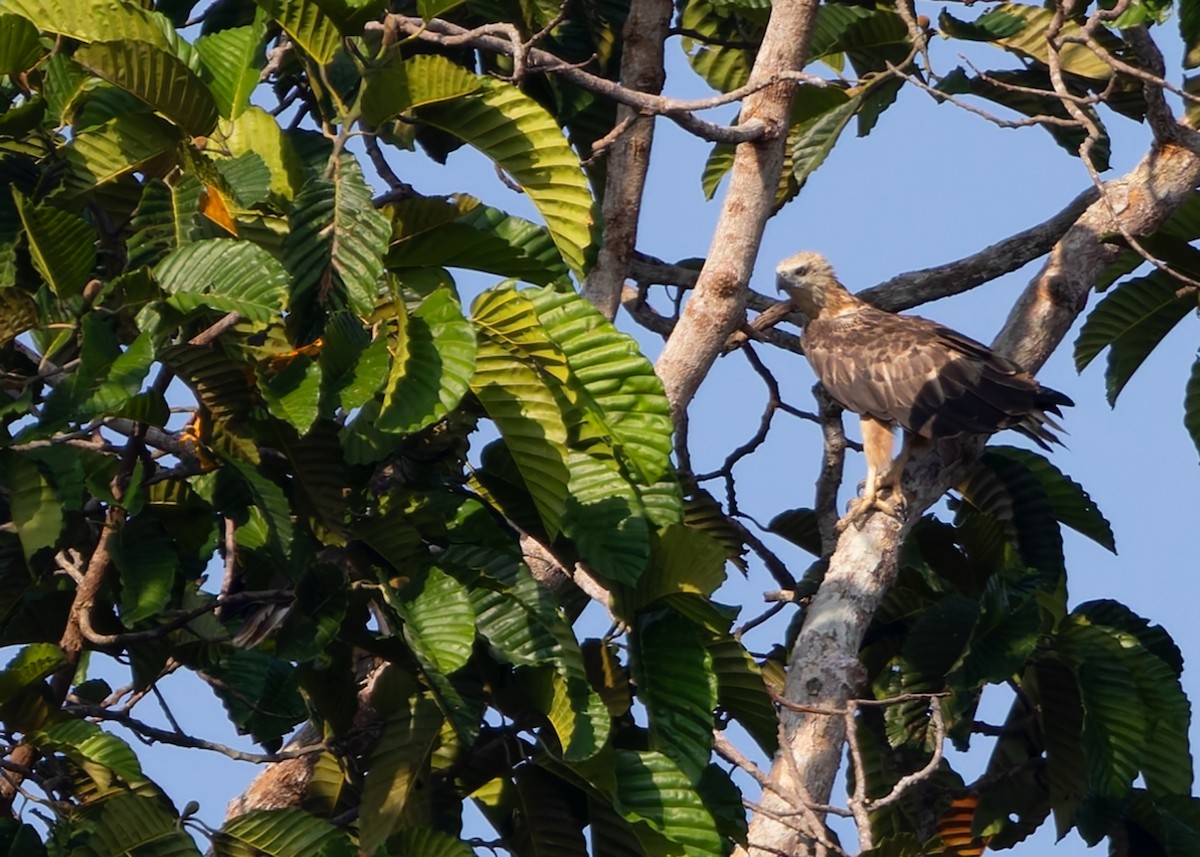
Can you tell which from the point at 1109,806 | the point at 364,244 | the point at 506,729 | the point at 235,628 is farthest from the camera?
the point at 1109,806

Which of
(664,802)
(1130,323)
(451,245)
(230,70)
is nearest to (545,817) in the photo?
(664,802)

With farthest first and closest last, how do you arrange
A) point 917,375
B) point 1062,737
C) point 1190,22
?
1. point 917,375
2. point 1062,737
3. point 1190,22

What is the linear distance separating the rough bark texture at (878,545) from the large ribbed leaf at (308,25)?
98.1 inches

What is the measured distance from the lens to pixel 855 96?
636cm

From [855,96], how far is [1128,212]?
3.96 ft

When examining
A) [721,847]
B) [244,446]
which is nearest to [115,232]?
[244,446]

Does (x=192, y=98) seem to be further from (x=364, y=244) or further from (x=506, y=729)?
(x=506, y=729)

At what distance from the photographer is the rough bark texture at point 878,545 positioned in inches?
196

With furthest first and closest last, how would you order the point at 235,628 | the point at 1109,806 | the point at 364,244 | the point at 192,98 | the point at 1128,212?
the point at 1128,212
the point at 1109,806
the point at 235,628
the point at 192,98
the point at 364,244

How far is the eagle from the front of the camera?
6730 millimetres

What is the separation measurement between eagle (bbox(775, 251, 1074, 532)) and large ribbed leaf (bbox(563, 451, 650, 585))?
2026 millimetres

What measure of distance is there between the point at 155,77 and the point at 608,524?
5.77 ft

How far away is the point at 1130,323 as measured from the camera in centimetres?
655

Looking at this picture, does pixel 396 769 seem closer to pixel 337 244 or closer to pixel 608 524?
pixel 608 524
